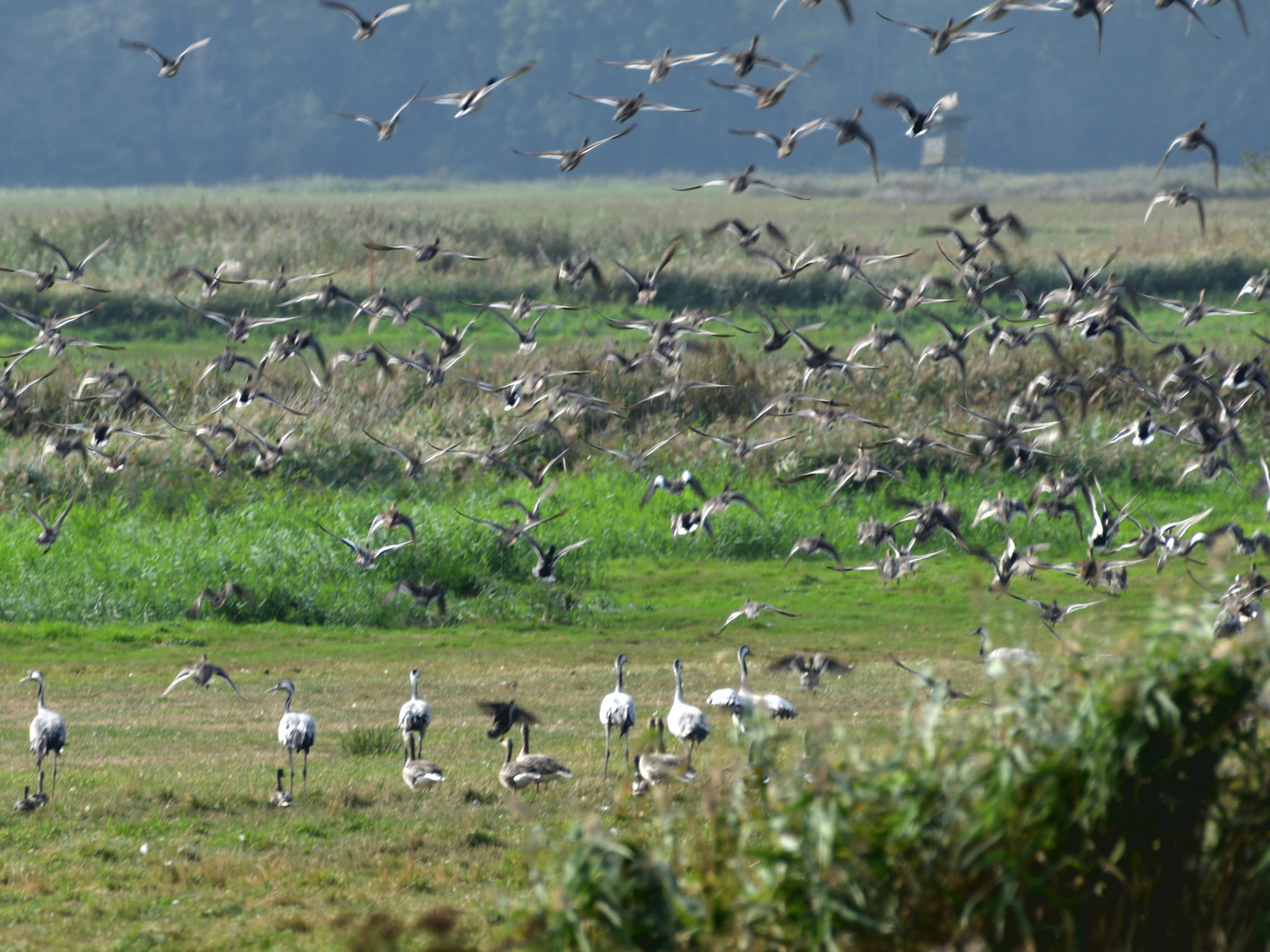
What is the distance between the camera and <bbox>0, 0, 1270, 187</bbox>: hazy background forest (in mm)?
128250

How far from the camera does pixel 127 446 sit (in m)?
28.4

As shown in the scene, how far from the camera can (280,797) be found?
528 inches

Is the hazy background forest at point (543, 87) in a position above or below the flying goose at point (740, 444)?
above

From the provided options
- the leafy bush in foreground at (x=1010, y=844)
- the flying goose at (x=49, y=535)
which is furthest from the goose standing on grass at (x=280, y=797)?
the flying goose at (x=49, y=535)

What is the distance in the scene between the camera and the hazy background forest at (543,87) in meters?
128

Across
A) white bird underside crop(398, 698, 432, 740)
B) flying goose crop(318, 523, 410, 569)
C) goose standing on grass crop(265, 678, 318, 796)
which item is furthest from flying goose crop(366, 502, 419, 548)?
goose standing on grass crop(265, 678, 318, 796)

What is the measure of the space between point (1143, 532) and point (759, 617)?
5.70 meters

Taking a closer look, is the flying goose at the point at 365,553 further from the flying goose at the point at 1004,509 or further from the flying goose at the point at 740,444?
the flying goose at the point at 1004,509

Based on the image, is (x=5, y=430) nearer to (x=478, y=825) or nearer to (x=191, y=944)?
(x=478, y=825)

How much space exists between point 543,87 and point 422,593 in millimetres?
120568

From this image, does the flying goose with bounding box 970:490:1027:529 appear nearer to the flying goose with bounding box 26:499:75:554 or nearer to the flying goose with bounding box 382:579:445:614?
the flying goose with bounding box 382:579:445:614

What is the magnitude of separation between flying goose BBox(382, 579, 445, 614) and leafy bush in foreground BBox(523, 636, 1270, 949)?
17432 millimetres

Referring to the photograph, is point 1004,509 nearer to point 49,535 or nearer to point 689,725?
point 689,725

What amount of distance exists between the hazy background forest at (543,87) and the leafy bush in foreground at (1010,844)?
11992 cm
